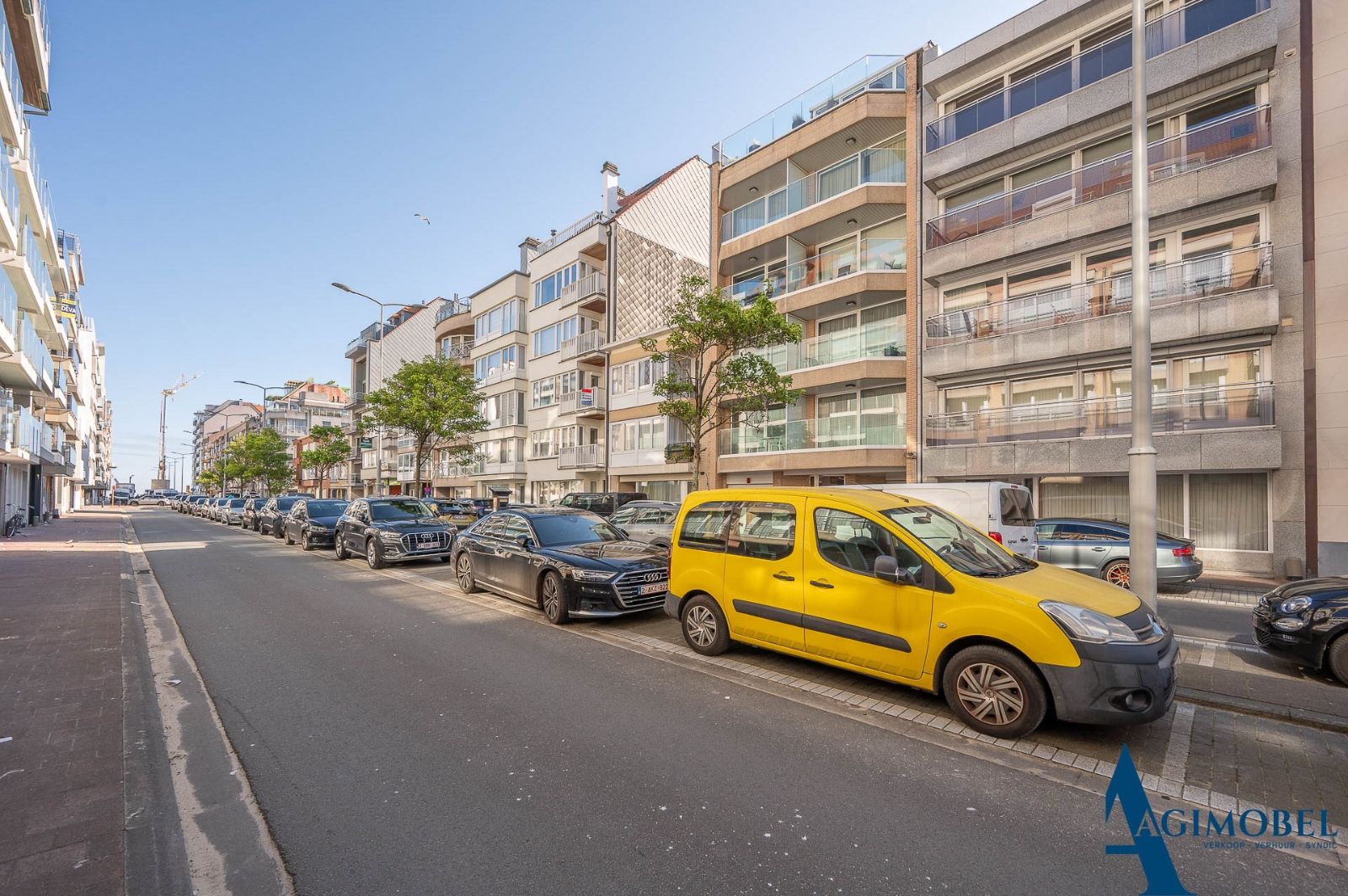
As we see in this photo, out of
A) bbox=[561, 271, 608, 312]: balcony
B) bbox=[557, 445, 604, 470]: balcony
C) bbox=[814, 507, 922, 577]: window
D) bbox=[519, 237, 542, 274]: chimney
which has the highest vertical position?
bbox=[519, 237, 542, 274]: chimney

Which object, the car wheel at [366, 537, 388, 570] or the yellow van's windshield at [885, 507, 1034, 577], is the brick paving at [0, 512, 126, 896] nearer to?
the car wheel at [366, 537, 388, 570]

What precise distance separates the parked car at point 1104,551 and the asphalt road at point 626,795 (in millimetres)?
8987

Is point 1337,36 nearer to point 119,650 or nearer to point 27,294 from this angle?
point 119,650

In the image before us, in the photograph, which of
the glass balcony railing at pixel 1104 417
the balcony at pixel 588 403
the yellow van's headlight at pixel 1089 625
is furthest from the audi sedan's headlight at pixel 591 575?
the balcony at pixel 588 403

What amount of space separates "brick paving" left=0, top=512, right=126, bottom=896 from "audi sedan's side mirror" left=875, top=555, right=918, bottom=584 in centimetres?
492

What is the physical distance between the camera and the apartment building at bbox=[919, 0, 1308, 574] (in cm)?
1433

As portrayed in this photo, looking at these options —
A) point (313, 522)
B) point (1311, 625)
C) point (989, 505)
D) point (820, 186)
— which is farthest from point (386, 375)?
point (1311, 625)

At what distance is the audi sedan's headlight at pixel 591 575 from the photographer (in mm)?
8383

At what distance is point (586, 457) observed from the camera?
33844mm

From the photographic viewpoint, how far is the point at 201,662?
6691 mm

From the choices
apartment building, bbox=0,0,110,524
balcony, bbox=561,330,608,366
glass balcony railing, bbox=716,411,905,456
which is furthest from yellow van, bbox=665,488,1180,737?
balcony, bbox=561,330,608,366

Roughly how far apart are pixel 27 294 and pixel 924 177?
105 ft

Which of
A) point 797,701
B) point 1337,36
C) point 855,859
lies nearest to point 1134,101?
point 797,701

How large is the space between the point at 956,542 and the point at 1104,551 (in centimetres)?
867
